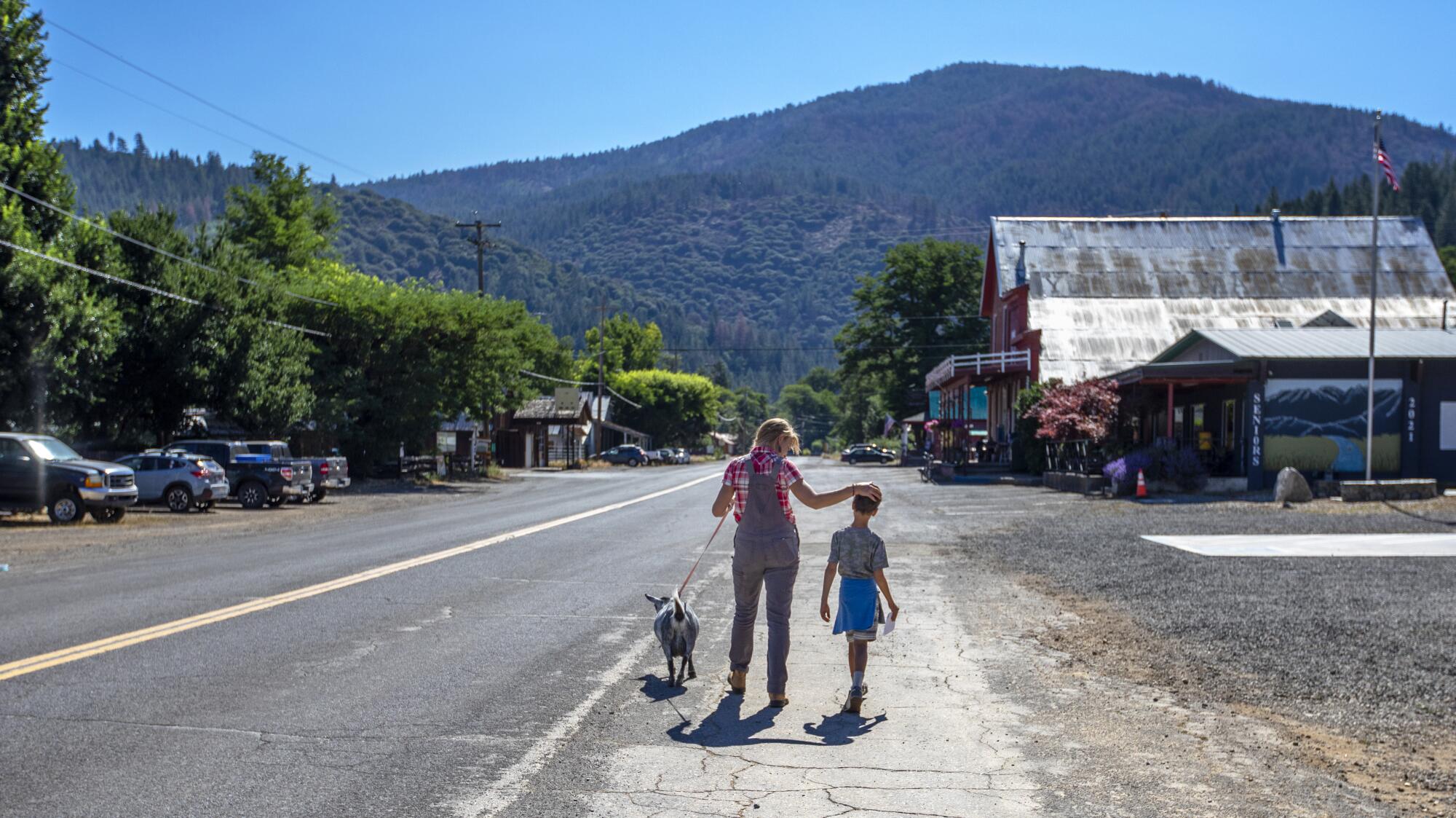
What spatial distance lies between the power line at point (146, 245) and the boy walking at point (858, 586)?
27.1m

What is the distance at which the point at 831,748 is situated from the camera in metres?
6.84

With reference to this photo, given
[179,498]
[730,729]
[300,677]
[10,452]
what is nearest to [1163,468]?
[179,498]

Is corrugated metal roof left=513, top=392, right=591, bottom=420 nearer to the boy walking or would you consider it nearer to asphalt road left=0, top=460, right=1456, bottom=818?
asphalt road left=0, top=460, right=1456, bottom=818

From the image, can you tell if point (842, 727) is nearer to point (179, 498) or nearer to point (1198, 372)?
point (179, 498)

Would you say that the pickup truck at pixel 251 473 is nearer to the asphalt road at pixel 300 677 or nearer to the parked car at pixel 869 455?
the asphalt road at pixel 300 677

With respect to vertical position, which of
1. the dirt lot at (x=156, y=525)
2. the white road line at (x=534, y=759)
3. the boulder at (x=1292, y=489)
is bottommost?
the dirt lot at (x=156, y=525)

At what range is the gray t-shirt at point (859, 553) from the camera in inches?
301

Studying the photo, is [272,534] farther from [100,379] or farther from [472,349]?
[472,349]

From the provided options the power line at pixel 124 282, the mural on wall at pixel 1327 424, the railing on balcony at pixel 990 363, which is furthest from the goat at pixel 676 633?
the railing on balcony at pixel 990 363

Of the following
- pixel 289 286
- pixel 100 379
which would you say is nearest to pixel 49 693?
pixel 100 379

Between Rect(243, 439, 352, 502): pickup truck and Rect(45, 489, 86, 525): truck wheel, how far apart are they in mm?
7482

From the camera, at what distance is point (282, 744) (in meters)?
6.60

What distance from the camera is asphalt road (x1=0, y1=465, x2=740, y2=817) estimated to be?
5891mm

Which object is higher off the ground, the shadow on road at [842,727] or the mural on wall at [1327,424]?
the mural on wall at [1327,424]
